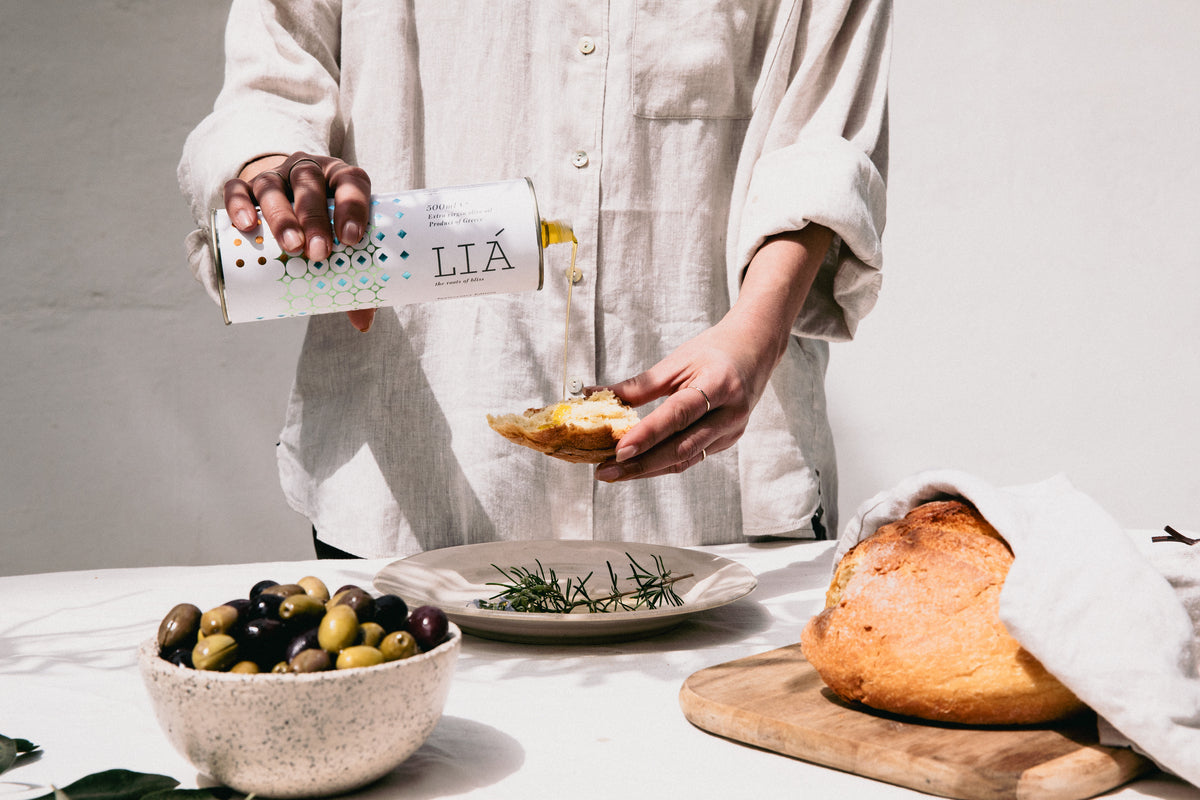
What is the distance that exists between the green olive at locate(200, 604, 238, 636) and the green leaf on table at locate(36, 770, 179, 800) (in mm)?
111

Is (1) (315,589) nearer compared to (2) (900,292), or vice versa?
(1) (315,589)

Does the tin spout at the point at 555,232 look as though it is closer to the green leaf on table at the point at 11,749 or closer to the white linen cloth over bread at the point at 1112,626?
the white linen cloth over bread at the point at 1112,626

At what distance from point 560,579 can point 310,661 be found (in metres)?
0.72

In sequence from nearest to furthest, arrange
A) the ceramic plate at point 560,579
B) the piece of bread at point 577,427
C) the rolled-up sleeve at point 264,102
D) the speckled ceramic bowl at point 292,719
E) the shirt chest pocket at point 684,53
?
the speckled ceramic bowl at point 292,719 < the ceramic plate at point 560,579 < the piece of bread at point 577,427 < the rolled-up sleeve at point 264,102 < the shirt chest pocket at point 684,53

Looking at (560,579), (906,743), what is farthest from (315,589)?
(560,579)

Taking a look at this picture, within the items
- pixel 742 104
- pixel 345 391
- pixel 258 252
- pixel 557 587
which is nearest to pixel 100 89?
pixel 345 391

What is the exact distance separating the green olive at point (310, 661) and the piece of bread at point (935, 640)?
0.44 meters

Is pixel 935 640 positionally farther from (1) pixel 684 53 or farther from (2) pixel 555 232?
(1) pixel 684 53

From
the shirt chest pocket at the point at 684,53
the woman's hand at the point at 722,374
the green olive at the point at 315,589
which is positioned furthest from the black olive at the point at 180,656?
A: the shirt chest pocket at the point at 684,53

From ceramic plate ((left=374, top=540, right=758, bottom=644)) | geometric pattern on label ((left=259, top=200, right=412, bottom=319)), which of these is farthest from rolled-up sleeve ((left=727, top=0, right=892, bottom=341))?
geometric pattern on label ((left=259, top=200, right=412, bottom=319))

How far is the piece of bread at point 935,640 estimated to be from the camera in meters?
0.85

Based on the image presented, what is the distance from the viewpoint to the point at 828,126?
1.77 m

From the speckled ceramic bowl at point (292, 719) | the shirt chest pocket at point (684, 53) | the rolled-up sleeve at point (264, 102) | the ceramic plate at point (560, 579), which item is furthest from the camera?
the shirt chest pocket at point (684, 53)

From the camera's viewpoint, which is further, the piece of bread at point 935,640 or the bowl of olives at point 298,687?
the piece of bread at point 935,640
